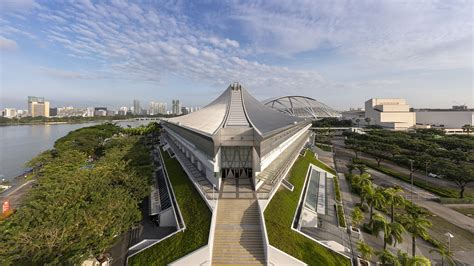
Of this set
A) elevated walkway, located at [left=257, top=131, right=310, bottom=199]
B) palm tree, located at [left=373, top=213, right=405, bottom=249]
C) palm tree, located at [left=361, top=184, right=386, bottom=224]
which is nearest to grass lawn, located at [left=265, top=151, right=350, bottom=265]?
elevated walkway, located at [left=257, top=131, right=310, bottom=199]

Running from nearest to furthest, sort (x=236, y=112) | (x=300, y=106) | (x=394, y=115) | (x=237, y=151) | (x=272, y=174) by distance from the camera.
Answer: (x=237, y=151), (x=272, y=174), (x=236, y=112), (x=394, y=115), (x=300, y=106)

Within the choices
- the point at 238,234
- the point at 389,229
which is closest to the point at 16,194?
the point at 238,234

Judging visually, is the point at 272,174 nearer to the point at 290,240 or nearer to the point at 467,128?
the point at 290,240

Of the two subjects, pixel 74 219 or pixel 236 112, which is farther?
pixel 236 112

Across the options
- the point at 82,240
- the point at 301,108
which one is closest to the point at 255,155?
the point at 82,240

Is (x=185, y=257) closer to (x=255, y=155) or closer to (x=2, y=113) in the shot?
(x=255, y=155)
